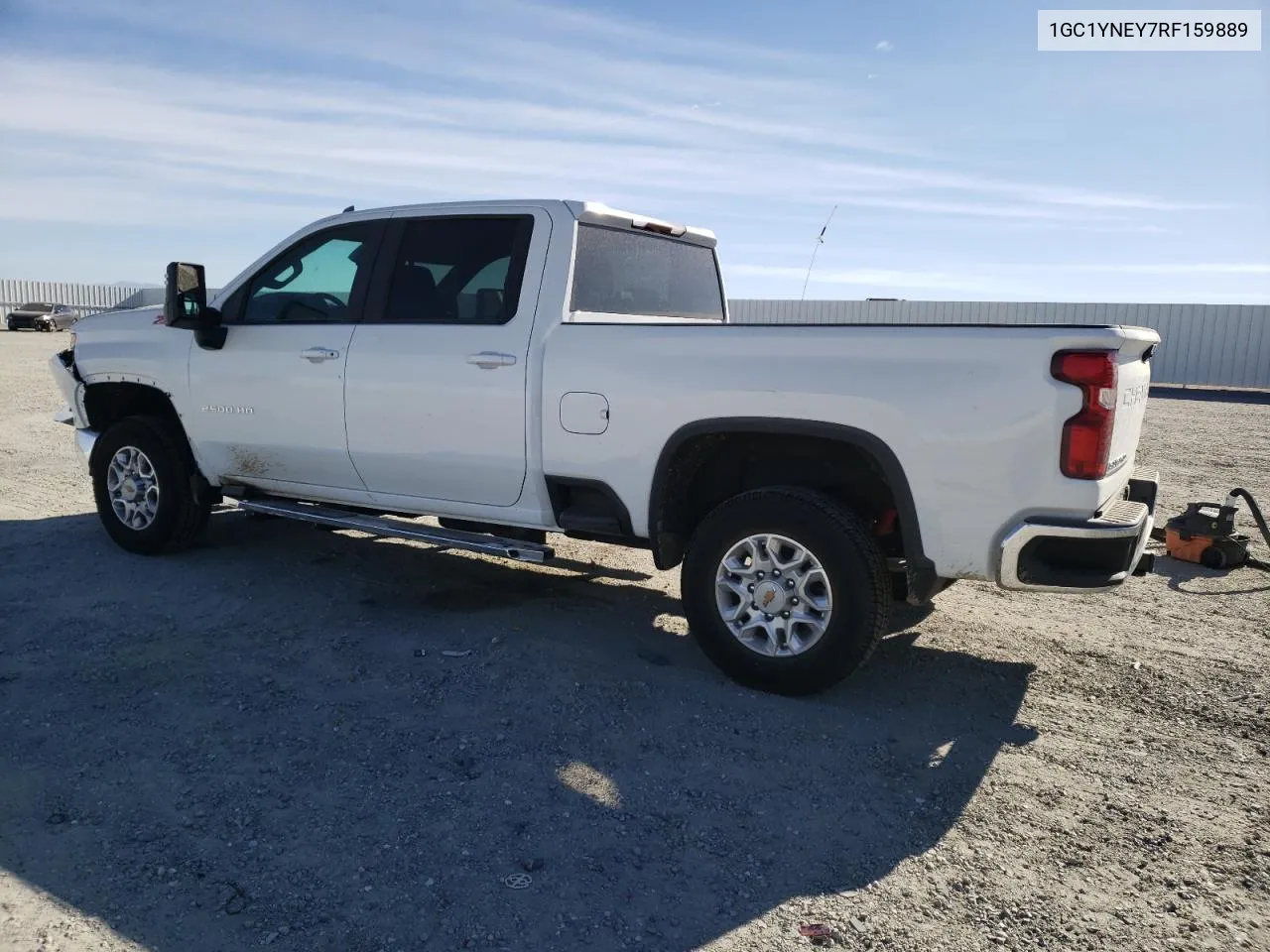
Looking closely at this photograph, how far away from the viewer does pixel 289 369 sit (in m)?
5.61

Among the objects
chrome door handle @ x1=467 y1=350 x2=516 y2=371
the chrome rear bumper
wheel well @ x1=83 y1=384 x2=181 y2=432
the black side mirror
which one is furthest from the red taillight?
wheel well @ x1=83 y1=384 x2=181 y2=432

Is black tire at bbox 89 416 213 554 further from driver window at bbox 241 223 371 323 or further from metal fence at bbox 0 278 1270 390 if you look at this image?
metal fence at bbox 0 278 1270 390

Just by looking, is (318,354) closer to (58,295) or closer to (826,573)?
(826,573)

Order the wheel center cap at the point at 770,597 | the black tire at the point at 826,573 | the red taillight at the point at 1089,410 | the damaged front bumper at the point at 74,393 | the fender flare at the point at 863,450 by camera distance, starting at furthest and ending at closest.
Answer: the damaged front bumper at the point at 74,393 < the wheel center cap at the point at 770,597 < the black tire at the point at 826,573 < the fender flare at the point at 863,450 < the red taillight at the point at 1089,410

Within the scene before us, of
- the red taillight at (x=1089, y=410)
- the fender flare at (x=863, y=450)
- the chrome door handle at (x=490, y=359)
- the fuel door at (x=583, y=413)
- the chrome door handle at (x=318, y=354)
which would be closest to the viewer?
the red taillight at (x=1089, y=410)

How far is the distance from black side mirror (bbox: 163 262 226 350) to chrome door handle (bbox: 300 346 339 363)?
2.31 ft

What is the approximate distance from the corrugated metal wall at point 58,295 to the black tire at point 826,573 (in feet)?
159

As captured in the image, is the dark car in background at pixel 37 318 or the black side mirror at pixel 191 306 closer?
the black side mirror at pixel 191 306

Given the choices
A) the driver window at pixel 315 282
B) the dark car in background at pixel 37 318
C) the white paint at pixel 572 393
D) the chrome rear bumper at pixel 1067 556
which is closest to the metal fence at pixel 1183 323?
the driver window at pixel 315 282

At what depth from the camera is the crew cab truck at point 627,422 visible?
3.77 meters

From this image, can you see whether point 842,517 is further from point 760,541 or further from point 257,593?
point 257,593

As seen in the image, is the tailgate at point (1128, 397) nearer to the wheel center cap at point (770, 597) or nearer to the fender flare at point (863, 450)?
the fender flare at point (863, 450)

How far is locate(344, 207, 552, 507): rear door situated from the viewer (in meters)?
4.89

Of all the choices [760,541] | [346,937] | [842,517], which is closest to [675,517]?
[760,541]
